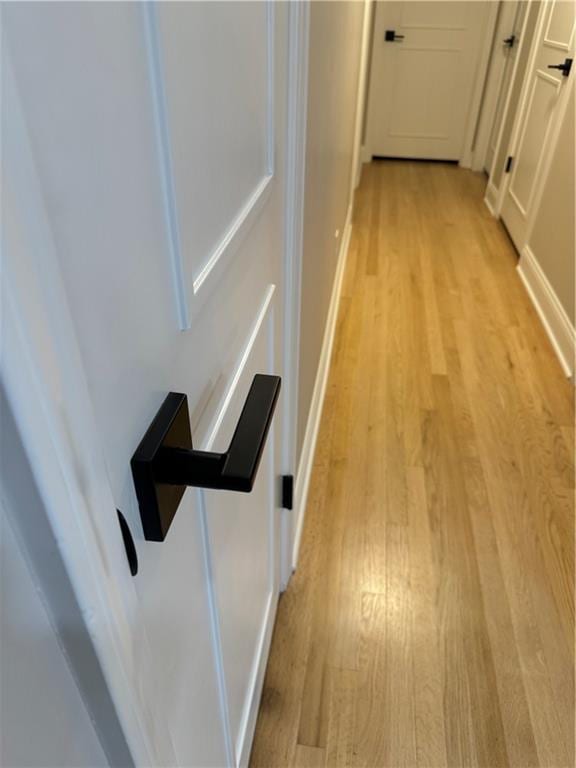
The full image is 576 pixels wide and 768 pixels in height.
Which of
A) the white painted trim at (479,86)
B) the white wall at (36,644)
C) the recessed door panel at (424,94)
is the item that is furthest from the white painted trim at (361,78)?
the white wall at (36,644)

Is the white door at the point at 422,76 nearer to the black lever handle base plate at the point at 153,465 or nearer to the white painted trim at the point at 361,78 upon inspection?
the white painted trim at the point at 361,78

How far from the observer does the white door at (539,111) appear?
2.85m

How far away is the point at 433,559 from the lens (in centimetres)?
161

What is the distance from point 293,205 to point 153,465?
0.70m

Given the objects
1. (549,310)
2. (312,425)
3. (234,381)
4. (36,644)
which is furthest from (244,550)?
(549,310)

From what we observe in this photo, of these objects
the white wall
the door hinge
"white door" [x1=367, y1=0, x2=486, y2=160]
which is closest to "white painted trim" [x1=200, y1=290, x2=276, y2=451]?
the white wall

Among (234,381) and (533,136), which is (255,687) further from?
(533,136)

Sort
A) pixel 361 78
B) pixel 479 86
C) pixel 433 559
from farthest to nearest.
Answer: pixel 479 86
pixel 361 78
pixel 433 559


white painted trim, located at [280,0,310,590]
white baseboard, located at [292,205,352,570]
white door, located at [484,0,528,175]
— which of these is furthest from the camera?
white door, located at [484,0,528,175]

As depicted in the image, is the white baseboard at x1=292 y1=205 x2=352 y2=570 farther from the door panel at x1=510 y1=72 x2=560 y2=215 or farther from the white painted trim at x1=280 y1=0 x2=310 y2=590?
the door panel at x1=510 y1=72 x2=560 y2=215

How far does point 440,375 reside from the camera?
2.36m

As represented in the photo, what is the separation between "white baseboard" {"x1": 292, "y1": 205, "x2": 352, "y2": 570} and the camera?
1.62 m

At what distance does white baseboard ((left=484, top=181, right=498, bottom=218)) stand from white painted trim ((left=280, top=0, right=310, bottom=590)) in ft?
11.0

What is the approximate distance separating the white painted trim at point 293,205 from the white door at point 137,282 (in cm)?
11
